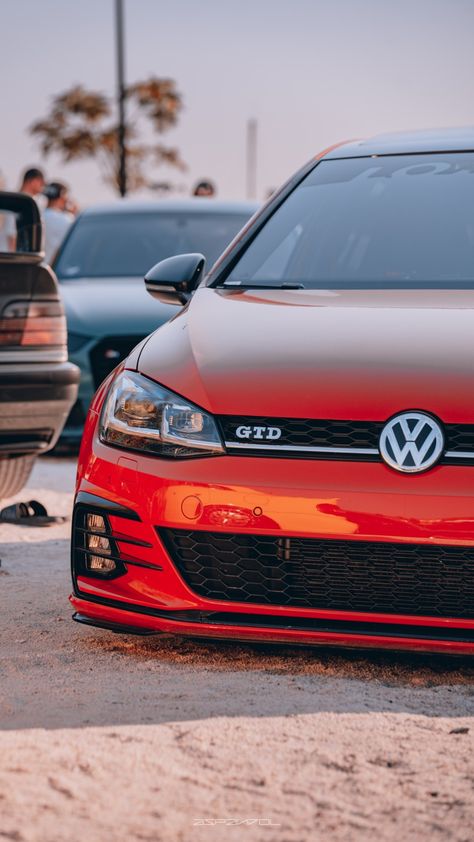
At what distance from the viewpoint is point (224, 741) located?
10.9 feet

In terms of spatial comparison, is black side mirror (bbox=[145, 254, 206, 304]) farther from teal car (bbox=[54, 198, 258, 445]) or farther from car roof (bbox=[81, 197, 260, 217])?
car roof (bbox=[81, 197, 260, 217])

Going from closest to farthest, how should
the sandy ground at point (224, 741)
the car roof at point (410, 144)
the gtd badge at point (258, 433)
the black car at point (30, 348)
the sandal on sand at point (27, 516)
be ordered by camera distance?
the sandy ground at point (224, 741), the gtd badge at point (258, 433), the car roof at point (410, 144), the black car at point (30, 348), the sandal on sand at point (27, 516)

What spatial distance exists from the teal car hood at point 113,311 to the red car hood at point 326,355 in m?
4.51

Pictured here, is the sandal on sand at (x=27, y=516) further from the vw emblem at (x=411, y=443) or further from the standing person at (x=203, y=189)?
the standing person at (x=203, y=189)

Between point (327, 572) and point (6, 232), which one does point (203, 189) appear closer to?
point (6, 232)

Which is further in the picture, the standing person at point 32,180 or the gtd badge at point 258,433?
the standing person at point 32,180

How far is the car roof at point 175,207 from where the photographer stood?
10.2 m

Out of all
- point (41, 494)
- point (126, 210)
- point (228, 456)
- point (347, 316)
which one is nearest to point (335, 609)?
point (228, 456)

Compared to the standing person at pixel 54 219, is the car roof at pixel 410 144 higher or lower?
higher

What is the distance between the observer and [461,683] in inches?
154

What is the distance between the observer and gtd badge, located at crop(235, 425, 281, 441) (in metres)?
3.80

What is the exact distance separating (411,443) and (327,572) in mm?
397

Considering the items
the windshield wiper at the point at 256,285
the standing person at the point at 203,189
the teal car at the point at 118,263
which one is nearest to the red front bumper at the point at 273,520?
the windshield wiper at the point at 256,285

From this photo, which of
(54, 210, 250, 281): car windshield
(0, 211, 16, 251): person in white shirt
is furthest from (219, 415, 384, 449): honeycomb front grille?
(0, 211, 16, 251): person in white shirt
